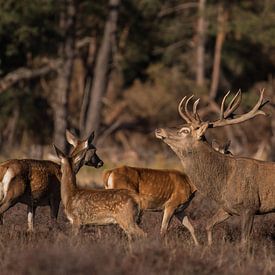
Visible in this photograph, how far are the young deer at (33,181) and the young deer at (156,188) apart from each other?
2.06 feet

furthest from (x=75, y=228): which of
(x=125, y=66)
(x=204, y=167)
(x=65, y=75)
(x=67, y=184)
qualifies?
(x=125, y=66)

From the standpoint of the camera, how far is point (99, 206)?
1153 cm

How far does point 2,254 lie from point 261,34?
2384 centimetres

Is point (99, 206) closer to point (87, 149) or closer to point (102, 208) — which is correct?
point (102, 208)

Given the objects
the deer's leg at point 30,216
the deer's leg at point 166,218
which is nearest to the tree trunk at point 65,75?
the deer's leg at point 166,218

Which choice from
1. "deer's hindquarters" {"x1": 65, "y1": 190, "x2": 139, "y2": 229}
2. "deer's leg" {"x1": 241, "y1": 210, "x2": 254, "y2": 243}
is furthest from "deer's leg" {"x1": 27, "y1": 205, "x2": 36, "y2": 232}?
"deer's leg" {"x1": 241, "y1": 210, "x2": 254, "y2": 243}

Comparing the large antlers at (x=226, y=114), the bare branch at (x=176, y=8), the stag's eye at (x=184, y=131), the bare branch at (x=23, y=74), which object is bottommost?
the stag's eye at (x=184, y=131)

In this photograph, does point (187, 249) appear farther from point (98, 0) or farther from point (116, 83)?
point (116, 83)

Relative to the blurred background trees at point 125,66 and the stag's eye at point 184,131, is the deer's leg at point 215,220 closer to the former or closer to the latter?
the stag's eye at point 184,131

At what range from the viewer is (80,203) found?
11.7m

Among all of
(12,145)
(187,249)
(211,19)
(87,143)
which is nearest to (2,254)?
(187,249)

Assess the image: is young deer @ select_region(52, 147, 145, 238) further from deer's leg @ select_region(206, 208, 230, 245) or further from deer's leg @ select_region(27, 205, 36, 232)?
deer's leg @ select_region(206, 208, 230, 245)

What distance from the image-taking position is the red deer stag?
40.3 ft

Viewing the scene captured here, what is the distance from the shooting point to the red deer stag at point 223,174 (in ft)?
40.3
